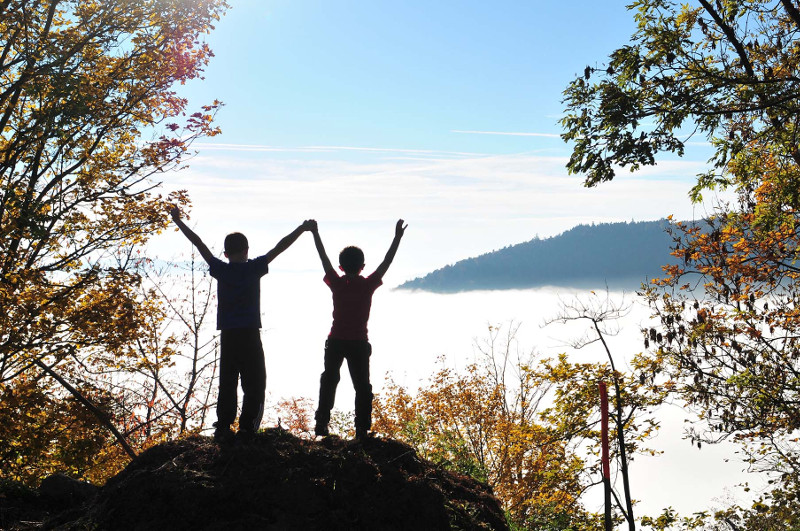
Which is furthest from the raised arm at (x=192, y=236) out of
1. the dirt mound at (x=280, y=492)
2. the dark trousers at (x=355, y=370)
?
the dirt mound at (x=280, y=492)

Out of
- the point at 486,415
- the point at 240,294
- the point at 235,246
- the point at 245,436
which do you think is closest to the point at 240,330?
the point at 240,294

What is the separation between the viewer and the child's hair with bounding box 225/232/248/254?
571 centimetres

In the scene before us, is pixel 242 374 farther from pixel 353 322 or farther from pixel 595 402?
pixel 595 402

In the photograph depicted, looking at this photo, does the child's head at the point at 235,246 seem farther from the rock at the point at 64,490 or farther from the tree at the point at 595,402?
the tree at the point at 595,402

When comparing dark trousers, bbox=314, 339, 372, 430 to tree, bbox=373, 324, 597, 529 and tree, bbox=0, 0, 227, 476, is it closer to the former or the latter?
tree, bbox=0, 0, 227, 476

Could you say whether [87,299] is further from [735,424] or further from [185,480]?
[735,424]

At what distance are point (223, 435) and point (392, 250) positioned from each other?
8.32 ft

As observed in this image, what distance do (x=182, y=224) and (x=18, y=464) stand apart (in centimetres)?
844

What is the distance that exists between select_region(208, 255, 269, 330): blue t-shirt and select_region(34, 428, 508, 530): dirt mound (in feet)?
3.81

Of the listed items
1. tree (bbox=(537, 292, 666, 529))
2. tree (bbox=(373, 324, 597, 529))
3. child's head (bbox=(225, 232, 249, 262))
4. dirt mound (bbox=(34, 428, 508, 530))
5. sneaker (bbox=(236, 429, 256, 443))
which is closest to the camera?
dirt mound (bbox=(34, 428, 508, 530))

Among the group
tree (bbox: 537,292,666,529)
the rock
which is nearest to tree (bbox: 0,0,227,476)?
the rock

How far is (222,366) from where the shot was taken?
558cm

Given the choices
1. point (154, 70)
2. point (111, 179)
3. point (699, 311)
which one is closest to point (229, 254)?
point (111, 179)

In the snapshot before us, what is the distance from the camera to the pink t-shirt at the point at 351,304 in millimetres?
5969
